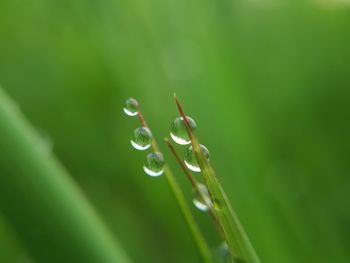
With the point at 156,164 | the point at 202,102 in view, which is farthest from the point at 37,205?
the point at 202,102

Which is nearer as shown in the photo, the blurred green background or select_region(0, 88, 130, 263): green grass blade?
select_region(0, 88, 130, 263): green grass blade

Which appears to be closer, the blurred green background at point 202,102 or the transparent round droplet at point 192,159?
the transparent round droplet at point 192,159

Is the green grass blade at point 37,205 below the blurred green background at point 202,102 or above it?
above

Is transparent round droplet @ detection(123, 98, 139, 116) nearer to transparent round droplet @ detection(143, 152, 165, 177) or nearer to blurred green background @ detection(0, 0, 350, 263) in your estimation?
transparent round droplet @ detection(143, 152, 165, 177)

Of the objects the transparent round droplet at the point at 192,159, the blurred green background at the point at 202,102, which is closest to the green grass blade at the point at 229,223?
the transparent round droplet at the point at 192,159

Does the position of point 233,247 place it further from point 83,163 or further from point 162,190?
point 83,163

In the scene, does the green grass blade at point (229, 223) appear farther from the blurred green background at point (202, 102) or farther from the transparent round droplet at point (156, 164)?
the blurred green background at point (202, 102)

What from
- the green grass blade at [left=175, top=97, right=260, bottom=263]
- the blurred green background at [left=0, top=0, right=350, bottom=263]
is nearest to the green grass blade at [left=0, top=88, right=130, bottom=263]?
the green grass blade at [left=175, top=97, right=260, bottom=263]
